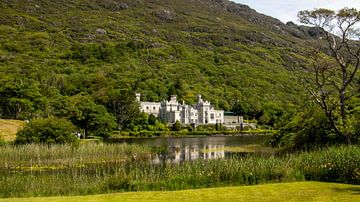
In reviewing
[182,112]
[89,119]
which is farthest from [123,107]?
[182,112]

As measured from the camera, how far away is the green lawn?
A: 1546 cm

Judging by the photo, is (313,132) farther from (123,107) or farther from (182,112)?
(182,112)

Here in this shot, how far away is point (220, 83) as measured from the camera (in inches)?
6491

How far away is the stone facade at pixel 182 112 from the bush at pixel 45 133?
76012mm

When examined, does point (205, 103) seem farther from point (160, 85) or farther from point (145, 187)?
point (145, 187)

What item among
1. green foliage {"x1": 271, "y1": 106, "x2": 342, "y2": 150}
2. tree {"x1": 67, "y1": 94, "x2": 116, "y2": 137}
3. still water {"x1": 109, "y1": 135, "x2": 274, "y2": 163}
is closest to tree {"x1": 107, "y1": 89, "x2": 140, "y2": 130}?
tree {"x1": 67, "y1": 94, "x2": 116, "y2": 137}

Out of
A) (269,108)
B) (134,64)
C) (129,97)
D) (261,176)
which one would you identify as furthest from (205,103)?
(261,176)

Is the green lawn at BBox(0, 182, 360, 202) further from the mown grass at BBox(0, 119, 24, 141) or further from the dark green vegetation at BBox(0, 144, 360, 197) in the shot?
the mown grass at BBox(0, 119, 24, 141)

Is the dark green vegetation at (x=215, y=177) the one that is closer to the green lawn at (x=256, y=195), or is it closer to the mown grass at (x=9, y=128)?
the green lawn at (x=256, y=195)

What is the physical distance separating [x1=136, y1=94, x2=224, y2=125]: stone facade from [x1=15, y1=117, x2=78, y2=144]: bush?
76012mm

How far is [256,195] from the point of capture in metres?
16.0

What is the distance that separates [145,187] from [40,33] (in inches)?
6798

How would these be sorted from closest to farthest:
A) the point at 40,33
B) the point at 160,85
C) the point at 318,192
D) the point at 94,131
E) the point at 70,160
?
the point at 318,192
the point at 70,160
the point at 94,131
the point at 160,85
the point at 40,33

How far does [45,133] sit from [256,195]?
2826cm
